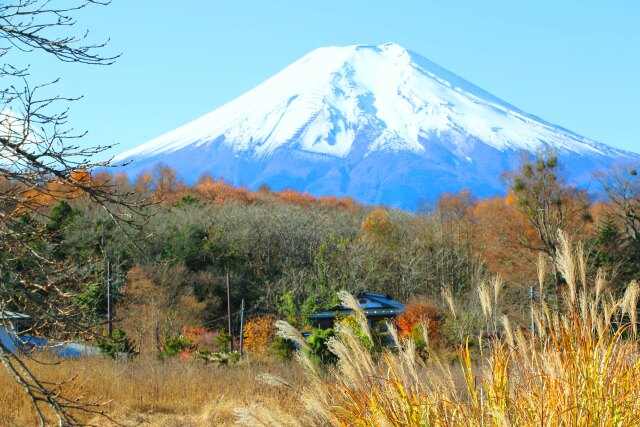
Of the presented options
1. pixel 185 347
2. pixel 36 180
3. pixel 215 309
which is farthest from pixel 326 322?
pixel 36 180

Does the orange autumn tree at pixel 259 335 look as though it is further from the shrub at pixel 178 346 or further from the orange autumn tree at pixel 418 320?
the shrub at pixel 178 346

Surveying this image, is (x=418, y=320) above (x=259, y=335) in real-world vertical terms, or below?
above

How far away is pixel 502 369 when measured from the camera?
4.32 m

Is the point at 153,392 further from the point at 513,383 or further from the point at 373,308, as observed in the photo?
the point at 373,308

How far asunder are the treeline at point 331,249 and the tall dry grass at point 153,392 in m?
14.8

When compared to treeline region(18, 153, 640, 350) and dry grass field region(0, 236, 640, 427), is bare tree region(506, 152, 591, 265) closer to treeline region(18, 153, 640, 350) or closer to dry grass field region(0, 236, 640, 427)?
treeline region(18, 153, 640, 350)

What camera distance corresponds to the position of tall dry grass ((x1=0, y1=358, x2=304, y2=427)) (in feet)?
33.2

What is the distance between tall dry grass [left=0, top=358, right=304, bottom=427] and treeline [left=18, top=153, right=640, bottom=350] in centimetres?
1484

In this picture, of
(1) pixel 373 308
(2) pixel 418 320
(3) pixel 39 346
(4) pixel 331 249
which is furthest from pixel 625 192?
(3) pixel 39 346

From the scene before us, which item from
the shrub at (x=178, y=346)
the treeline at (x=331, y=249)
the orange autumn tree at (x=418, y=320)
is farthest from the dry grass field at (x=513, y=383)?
the treeline at (x=331, y=249)

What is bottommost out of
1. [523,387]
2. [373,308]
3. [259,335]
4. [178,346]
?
[259,335]

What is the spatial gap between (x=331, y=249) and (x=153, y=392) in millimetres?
30781

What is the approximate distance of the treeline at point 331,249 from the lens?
30672mm

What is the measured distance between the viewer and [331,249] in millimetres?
42031
